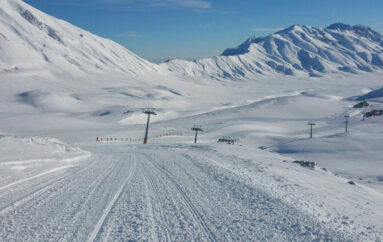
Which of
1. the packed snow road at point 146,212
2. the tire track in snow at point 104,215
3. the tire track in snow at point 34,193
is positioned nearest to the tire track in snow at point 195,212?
the packed snow road at point 146,212

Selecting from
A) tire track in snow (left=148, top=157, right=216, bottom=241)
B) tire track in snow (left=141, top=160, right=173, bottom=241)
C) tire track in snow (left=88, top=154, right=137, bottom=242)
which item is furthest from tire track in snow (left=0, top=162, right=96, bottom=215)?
tire track in snow (left=148, top=157, right=216, bottom=241)

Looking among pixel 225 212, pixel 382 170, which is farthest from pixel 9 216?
pixel 382 170

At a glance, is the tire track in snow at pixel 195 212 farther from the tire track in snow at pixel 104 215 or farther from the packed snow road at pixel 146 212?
the tire track in snow at pixel 104 215

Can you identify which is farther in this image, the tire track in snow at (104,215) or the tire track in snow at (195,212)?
the tire track in snow at (195,212)

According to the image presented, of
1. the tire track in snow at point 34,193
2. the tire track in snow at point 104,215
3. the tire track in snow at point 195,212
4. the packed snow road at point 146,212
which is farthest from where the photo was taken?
the tire track in snow at point 34,193

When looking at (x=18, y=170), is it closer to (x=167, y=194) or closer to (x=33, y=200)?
(x=33, y=200)

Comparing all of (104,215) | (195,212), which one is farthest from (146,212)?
(195,212)

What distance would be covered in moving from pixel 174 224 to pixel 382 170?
34.5 meters

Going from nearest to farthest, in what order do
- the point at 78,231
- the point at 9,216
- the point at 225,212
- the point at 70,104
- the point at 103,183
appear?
1. the point at 78,231
2. the point at 9,216
3. the point at 225,212
4. the point at 103,183
5. the point at 70,104

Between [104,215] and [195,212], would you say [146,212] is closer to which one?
[104,215]

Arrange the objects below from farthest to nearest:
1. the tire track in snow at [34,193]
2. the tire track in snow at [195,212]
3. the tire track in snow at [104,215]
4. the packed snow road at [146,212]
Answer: the tire track in snow at [34,193]
the tire track in snow at [195,212]
the packed snow road at [146,212]
the tire track in snow at [104,215]

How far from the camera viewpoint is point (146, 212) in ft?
29.2

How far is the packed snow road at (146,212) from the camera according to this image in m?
7.38

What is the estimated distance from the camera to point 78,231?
727cm
